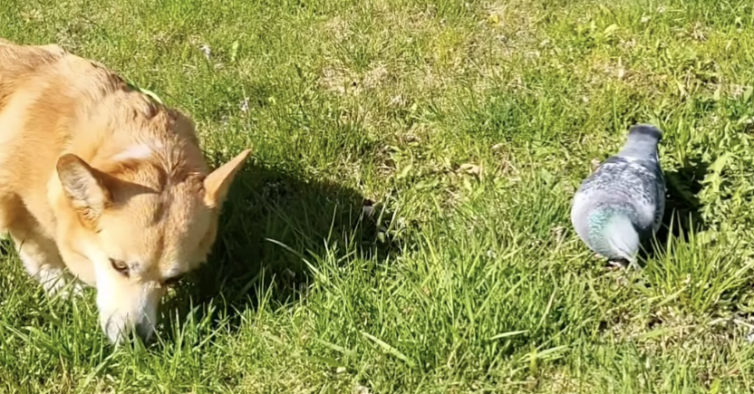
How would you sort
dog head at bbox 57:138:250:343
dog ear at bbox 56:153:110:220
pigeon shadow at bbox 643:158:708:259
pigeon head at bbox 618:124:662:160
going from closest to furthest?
dog ear at bbox 56:153:110:220 → dog head at bbox 57:138:250:343 → pigeon shadow at bbox 643:158:708:259 → pigeon head at bbox 618:124:662:160

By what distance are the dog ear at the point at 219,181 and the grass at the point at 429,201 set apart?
425mm

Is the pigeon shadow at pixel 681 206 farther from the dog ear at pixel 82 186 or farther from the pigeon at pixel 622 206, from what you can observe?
the dog ear at pixel 82 186

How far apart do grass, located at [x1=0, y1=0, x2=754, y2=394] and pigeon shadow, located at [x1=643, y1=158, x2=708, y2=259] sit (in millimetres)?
12

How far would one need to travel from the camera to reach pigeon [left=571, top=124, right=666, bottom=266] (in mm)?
3027

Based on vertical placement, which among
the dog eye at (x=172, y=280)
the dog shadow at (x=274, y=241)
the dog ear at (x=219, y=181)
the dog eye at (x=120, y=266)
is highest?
the dog ear at (x=219, y=181)

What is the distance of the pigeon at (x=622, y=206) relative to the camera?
3027 mm

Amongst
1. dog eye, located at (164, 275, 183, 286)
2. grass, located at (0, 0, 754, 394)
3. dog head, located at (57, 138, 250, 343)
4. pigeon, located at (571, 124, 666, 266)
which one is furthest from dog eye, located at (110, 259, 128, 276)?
pigeon, located at (571, 124, 666, 266)

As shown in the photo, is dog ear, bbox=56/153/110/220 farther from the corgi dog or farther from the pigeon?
the pigeon

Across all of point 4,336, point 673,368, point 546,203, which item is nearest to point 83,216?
point 4,336

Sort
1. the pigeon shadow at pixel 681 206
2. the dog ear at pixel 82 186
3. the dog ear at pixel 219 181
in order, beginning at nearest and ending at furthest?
1. the dog ear at pixel 82 186
2. the dog ear at pixel 219 181
3. the pigeon shadow at pixel 681 206

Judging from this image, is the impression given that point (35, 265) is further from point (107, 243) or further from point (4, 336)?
point (107, 243)

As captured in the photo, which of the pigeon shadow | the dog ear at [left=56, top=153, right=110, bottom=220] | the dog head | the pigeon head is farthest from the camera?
the pigeon head

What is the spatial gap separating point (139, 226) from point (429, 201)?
4.63 feet

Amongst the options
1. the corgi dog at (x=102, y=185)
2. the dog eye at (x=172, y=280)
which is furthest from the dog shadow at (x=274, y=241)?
the corgi dog at (x=102, y=185)
